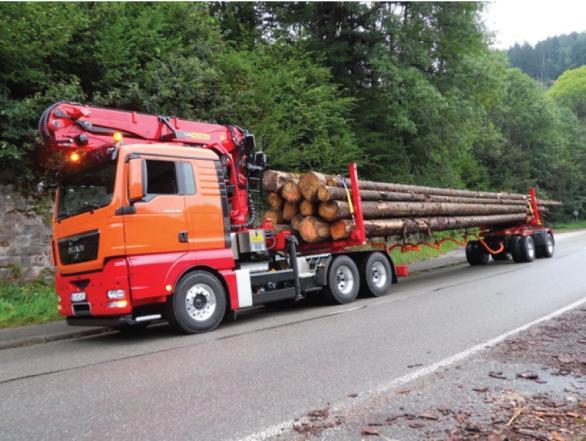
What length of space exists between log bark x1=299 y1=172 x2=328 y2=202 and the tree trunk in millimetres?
286

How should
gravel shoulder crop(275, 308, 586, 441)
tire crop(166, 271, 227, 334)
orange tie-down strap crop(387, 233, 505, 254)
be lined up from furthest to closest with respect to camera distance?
orange tie-down strap crop(387, 233, 505, 254), tire crop(166, 271, 227, 334), gravel shoulder crop(275, 308, 586, 441)

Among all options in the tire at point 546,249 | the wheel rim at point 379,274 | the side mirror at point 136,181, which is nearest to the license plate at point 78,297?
the side mirror at point 136,181

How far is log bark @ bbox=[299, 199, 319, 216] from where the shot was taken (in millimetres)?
10297

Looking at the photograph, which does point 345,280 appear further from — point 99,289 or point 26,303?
point 26,303

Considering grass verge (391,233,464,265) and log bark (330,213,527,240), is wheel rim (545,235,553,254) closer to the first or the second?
log bark (330,213,527,240)

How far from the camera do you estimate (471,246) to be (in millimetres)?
17266

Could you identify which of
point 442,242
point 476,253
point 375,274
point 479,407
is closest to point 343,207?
point 375,274

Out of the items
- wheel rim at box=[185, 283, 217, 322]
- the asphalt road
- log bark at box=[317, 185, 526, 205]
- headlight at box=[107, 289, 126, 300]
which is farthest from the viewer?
log bark at box=[317, 185, 526, 205]

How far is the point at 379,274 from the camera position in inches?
431

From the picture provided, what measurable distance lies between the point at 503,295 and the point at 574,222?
137ft

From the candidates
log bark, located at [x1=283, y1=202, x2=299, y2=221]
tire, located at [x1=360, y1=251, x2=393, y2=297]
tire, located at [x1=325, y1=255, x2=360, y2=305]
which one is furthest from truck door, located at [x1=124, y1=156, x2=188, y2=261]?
tire, located at [x1=360, y1=251, x2=393, y2=297]

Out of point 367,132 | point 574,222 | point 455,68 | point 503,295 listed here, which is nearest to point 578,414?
point 503,295

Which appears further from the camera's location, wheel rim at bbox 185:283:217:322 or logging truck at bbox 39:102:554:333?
wheel rim at bbox 185:283:217:322

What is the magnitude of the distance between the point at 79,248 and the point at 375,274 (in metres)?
5.96
